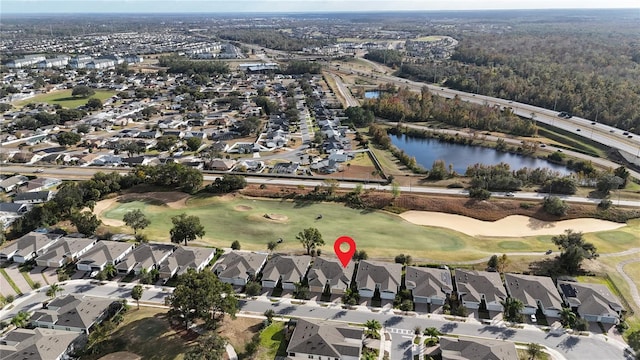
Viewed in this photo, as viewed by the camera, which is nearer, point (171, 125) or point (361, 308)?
point (361, 308)

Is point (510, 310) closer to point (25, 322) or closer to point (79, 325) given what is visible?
point (79, 325)

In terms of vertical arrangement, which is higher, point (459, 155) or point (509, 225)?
point (509, 225)

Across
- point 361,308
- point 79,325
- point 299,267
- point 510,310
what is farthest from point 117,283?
point 510,310

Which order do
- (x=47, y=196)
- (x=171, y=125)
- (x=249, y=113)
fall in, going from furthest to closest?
(x=249, y=113)
(x=171, y=125)
(x=47, y=196)

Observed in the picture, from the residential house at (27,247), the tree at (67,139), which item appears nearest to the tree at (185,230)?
the residential house at (27,247)

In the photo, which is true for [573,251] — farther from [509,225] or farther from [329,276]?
[329,276]

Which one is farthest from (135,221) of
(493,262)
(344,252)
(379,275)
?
(493,262)
